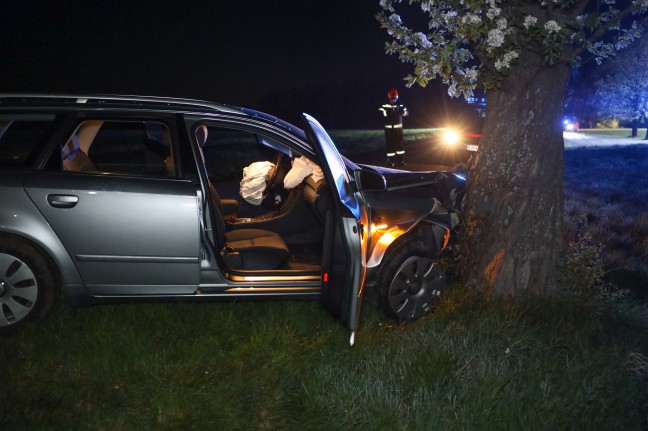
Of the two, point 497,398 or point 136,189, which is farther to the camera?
point 136,189

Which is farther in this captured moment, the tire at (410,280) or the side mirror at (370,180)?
the tire at (410,280)

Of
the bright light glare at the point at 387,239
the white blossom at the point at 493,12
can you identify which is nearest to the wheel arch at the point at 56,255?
the bright light glare at the point at 387,239

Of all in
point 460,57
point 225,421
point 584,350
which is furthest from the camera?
point 460,57

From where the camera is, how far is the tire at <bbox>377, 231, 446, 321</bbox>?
502cm

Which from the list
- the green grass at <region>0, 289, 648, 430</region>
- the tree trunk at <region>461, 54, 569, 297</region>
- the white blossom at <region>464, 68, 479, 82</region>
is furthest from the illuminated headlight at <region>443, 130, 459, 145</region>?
the green grass at <region>0, 289, 648, 430</region>

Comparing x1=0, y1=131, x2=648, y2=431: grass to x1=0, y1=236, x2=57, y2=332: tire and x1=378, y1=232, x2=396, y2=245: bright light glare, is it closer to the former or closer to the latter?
x1=0, y1=236, x2=57, y2=332: tire

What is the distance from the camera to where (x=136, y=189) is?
454cm

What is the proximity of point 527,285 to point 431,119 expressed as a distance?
41710mm

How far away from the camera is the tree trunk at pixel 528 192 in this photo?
5363 mm

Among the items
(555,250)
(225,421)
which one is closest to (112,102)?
(225,421)

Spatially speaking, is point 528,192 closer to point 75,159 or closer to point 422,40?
point 422,40

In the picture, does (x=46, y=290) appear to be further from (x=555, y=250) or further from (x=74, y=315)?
(x=555, y=250)

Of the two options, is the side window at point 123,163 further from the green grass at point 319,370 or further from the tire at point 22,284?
the green grass at point 319,370

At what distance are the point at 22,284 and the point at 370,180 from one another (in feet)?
8.15
